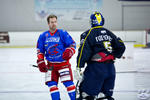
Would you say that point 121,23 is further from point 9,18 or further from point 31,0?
point 9,18

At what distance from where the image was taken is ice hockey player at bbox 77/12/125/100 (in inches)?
115

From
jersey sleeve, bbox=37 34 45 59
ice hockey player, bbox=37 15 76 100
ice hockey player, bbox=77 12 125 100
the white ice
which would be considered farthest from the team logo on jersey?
the white ice

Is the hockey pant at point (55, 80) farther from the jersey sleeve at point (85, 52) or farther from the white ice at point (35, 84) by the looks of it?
the white ice at point (35, 84)

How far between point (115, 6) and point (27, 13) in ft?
14.6

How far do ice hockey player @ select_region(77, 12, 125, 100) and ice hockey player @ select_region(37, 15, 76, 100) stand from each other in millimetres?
535

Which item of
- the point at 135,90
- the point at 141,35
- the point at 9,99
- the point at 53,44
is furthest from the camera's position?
the point at 141,35

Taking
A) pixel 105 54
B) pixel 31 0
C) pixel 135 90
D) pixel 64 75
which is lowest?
pixel 135 90

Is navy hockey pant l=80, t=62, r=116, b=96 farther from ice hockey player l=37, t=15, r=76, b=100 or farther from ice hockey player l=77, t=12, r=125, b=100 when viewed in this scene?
ice hockey player l=37, t=15, r=76, b=100

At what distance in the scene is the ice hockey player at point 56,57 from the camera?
3521mm

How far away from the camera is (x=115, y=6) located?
14258 mm

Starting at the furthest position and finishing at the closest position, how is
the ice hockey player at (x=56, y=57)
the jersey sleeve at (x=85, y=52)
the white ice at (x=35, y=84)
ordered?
the white ice at (x=35, y=84) → the ice hockey player at (x=56, y=57) → the jersey sleeve at (x=85, y=52)

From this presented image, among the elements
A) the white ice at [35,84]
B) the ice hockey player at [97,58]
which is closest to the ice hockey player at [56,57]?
the ice hockey player at [97,58]

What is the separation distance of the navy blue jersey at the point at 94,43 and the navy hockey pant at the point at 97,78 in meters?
0.12

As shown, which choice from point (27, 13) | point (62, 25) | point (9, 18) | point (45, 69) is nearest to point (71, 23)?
point (62, 25)
